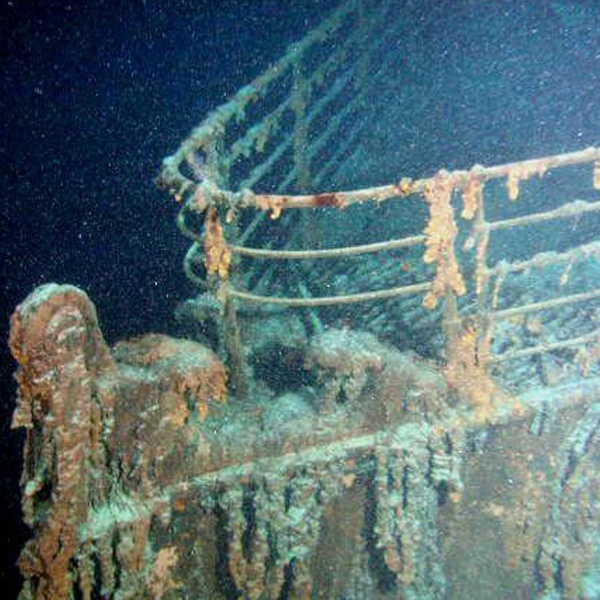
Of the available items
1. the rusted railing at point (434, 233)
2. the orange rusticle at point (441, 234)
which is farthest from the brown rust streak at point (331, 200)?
the orange rusticle at point (441, 234)

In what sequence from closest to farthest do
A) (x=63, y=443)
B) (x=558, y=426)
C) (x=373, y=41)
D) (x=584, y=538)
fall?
(x=63, y=443)
(x=558, y=426)
(x=584, y=538)
(x=373, y=41)

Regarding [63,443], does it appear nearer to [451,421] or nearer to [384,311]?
[451,421]

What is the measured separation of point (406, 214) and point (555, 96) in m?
4.32

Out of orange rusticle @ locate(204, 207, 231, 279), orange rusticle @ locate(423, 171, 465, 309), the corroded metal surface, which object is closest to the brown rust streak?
orange rusticle @ locate(423, 171, 465, 309)

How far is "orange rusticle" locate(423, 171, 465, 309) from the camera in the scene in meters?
2.50

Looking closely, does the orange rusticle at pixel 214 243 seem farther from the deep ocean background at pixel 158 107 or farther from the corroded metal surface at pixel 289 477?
the deep ocean background at pixel 158 107

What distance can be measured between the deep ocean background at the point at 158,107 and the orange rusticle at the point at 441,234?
14.3ft

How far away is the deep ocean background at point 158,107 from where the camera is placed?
315 inches

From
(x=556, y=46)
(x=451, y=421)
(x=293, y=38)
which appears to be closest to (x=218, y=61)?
(x=293, y=38)

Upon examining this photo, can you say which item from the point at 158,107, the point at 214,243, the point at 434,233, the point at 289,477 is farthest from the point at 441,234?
the point at 158,107

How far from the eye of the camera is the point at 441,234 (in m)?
2.62

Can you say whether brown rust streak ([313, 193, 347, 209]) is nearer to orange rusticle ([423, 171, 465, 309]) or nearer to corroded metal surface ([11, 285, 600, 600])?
orange rusticle ([423, 171, 465, 309])

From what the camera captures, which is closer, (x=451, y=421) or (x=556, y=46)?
(x=451, y=421)

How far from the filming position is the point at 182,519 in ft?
8.82
